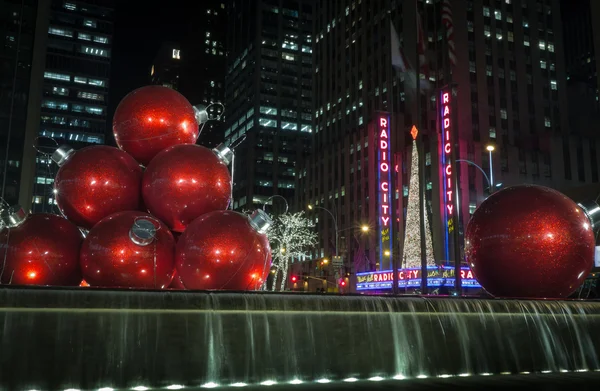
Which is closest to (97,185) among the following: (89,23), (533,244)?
(533,244)

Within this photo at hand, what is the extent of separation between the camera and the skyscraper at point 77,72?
426 feet

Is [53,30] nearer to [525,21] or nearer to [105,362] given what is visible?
[525,21]

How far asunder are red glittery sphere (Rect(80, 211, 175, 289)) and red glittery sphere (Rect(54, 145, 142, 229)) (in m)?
0.58

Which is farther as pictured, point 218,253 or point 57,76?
point 57,76

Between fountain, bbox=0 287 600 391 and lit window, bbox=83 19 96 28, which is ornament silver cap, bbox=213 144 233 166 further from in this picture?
lit window, bbox=83 19 96 28

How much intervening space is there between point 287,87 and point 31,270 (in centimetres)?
14064

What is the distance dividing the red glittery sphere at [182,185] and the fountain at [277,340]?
2.16 m

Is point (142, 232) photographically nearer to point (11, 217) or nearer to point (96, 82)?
point (11, 217)

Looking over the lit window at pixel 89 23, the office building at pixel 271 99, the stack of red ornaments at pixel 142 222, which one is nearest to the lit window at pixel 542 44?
the office building at pixel 271 99

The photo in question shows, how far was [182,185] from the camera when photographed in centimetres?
867

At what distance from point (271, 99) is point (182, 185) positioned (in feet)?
450

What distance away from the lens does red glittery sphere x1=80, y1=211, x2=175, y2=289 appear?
8.21 meters

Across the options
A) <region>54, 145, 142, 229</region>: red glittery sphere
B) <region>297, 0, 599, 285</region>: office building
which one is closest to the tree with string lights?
<region>297, 0, 599, 285</region>: office building

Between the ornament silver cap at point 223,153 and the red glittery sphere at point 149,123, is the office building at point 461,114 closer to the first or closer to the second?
the ornament silver cap at point 223,153
